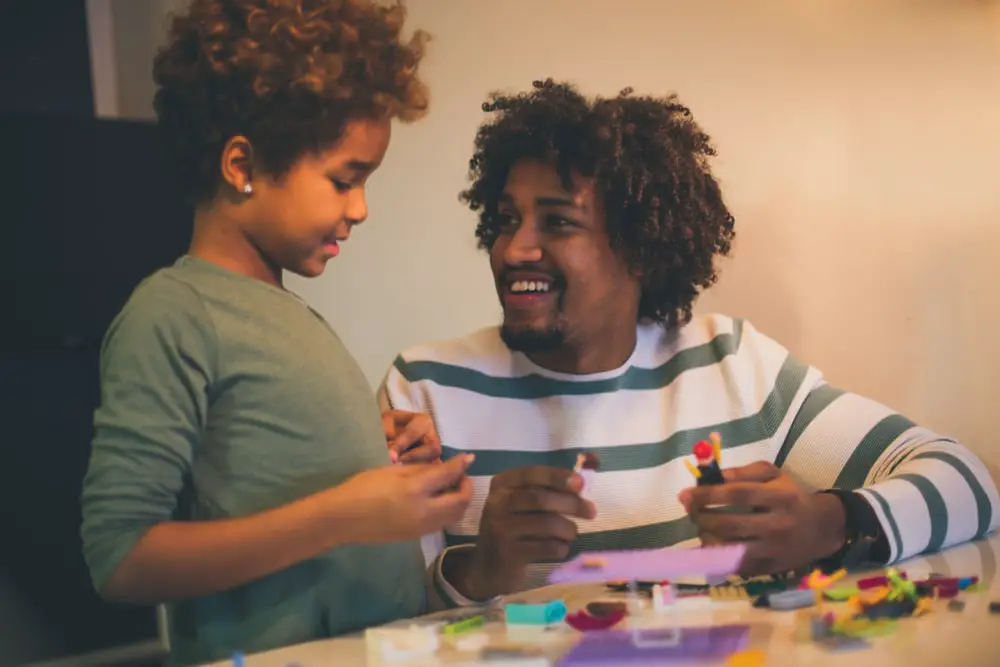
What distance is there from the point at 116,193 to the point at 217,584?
2.92 feet

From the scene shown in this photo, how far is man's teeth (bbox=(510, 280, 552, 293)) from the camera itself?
1.15 meters

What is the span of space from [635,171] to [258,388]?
626 millimetres

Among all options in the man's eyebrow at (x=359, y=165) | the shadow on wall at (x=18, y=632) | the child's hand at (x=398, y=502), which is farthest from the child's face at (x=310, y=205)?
the shadow on wall at (x=18, y=632)

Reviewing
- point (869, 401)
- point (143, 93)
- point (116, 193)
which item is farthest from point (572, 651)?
point (143, 93)

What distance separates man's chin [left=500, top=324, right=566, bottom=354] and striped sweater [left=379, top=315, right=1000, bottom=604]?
2.0 inches

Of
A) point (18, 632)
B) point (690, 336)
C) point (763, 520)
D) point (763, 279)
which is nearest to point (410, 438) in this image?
point (763, 520)

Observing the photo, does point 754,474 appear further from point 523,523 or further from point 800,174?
point 800,174

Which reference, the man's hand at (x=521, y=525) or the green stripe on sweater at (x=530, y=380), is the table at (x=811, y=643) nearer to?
the man's hand at (x=521, y=525)

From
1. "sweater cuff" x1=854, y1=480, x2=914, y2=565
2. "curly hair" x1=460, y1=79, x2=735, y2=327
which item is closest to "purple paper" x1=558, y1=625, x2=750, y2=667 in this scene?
"sweater cuff" x1=854, y1=480, x2=914, y2=565

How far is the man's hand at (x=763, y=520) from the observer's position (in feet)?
2.77

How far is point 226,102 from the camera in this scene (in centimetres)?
80

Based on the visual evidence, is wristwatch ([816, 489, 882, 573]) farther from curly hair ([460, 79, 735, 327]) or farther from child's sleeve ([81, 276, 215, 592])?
child's sleeve ([81, 276, 215, 592])

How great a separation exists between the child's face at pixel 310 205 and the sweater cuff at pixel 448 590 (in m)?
0.35

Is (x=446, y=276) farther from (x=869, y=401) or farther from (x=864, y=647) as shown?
(x=864, y=647)
